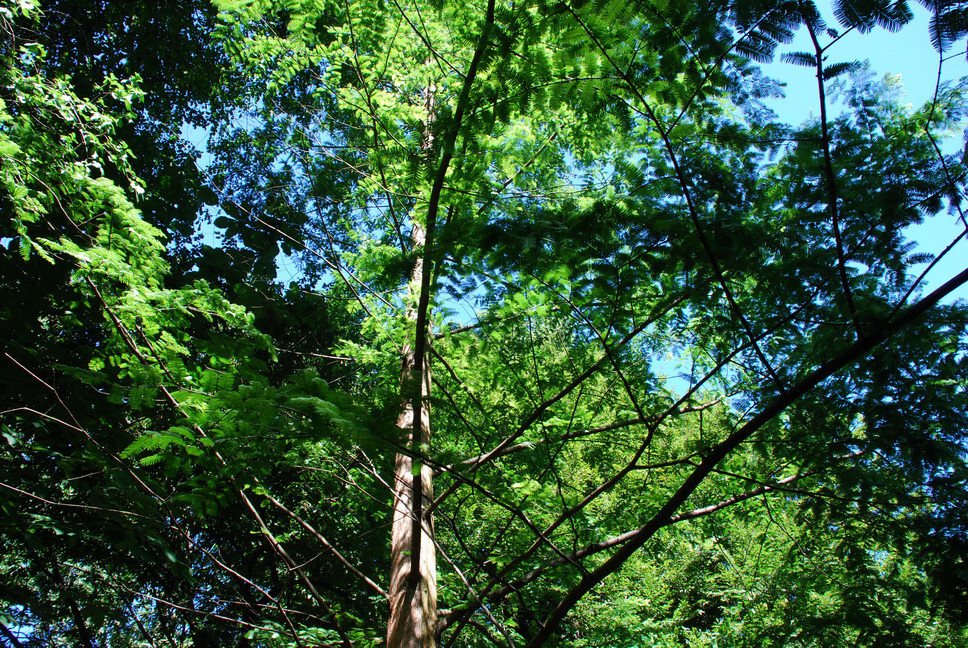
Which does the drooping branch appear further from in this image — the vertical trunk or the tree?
the vertical trunk

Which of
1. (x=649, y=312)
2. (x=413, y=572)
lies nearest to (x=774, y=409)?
(x=649, y=312)

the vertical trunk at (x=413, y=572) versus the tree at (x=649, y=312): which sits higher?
the tree at (x=649, y=312)

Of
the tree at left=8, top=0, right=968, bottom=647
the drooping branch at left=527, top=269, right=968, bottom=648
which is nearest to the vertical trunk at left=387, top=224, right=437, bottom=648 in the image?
the tree at left=8, top=0, right=968, bottom=647

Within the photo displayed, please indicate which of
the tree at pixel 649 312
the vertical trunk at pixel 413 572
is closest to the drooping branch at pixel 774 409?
the tree at pixel 649 312

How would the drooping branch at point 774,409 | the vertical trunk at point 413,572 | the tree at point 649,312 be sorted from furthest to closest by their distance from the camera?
1. the vertical trunk at point 413,572
2. the tree at point 649,312
3. the drooping branch at point 774,409

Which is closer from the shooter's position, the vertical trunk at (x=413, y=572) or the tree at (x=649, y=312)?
the tree at (x=649, y=312)

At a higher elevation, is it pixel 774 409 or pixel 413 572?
pixel 774 409

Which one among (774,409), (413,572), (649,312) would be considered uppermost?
(649,312)

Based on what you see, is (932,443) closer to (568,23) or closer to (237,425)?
(568,23)

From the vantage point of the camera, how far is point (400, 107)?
4449 millimetres

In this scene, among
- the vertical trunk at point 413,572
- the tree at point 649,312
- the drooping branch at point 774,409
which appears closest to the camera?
the drooping branch at point 774,409

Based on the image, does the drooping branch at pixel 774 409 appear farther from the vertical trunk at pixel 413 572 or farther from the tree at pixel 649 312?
the vertical trunk at pixel 413 572

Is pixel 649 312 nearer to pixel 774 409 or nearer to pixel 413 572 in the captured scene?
pixel 774 409

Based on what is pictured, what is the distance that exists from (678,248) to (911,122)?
5.62 feet
